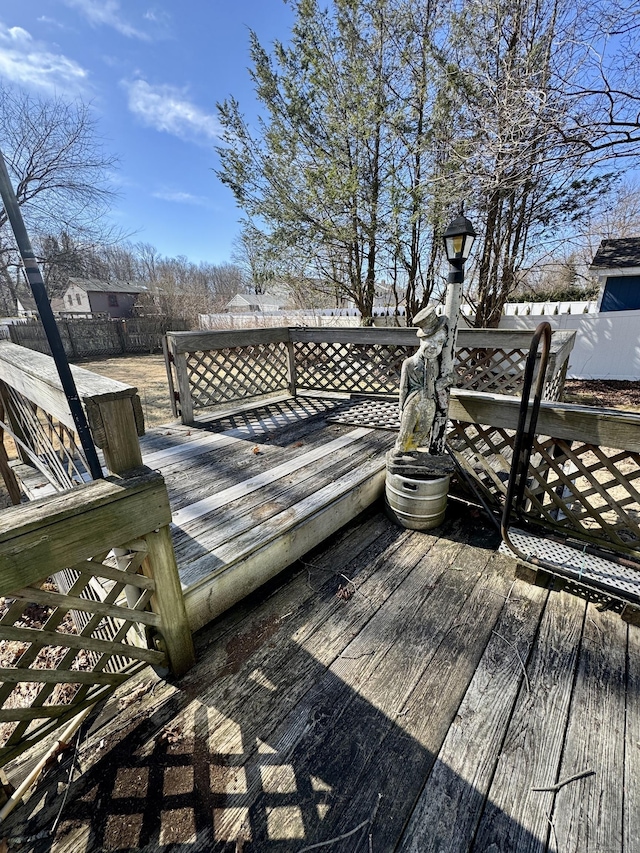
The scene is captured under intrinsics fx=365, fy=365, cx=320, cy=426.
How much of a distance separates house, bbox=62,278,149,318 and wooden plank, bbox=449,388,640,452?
3109 cm

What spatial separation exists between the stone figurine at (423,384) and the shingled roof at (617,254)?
10378 mm

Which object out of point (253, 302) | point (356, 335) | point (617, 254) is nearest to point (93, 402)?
point (356, 335)

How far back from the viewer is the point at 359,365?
17.0ft

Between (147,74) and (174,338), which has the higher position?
(147,74)

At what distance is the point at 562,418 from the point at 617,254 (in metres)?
11.3

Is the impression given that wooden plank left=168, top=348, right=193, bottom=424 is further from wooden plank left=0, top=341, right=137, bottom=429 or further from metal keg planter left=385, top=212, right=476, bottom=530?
metal keg planter left=385, top=212, right=476, bottom=530

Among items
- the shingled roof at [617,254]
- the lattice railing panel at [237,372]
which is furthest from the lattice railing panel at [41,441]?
the shingled roof at [617,254]

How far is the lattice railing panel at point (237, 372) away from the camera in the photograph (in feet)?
14.3

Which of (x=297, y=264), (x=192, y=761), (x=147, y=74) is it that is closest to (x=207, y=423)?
(x=192, y=761)

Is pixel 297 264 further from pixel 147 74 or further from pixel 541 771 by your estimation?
pixel 541 771

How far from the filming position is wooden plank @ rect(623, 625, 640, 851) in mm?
1055

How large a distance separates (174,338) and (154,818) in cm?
358

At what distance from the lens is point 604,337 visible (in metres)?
8.93

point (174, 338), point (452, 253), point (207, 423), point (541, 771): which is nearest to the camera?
point (541, 771)
